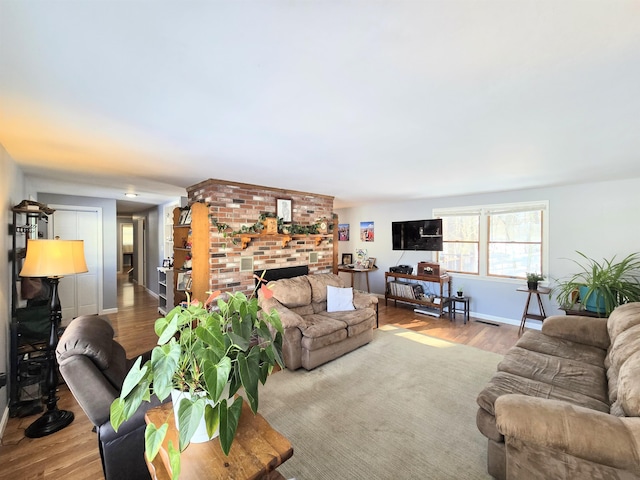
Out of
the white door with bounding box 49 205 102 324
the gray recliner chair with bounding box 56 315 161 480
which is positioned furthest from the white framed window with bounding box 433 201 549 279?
the white door with bounding box 49 205 102 324

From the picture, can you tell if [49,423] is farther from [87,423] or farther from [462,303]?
[462,303]

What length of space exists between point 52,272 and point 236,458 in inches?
86.0

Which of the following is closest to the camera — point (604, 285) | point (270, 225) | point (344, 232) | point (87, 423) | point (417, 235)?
point (87, 423)

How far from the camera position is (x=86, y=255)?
5.04 metres

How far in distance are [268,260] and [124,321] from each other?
2.94 m

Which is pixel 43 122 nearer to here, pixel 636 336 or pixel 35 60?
pixel 35 60

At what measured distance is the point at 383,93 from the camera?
1485mm

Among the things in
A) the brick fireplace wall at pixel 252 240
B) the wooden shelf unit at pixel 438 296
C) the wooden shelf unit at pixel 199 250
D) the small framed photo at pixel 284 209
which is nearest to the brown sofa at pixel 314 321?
the brick fireplace wall at pixel 252 240

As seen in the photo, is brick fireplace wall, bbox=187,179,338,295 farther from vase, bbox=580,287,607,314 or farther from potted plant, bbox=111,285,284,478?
vase, bbox=580,287,607,314

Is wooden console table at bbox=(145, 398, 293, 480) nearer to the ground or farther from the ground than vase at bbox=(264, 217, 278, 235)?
nearer to the ground

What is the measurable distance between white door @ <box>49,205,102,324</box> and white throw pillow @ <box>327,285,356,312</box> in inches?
177

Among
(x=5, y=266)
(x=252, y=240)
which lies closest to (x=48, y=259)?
(x=5, y=266)

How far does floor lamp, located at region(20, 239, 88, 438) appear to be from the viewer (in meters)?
2.12

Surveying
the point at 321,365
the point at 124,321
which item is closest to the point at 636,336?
the point at 321,365
